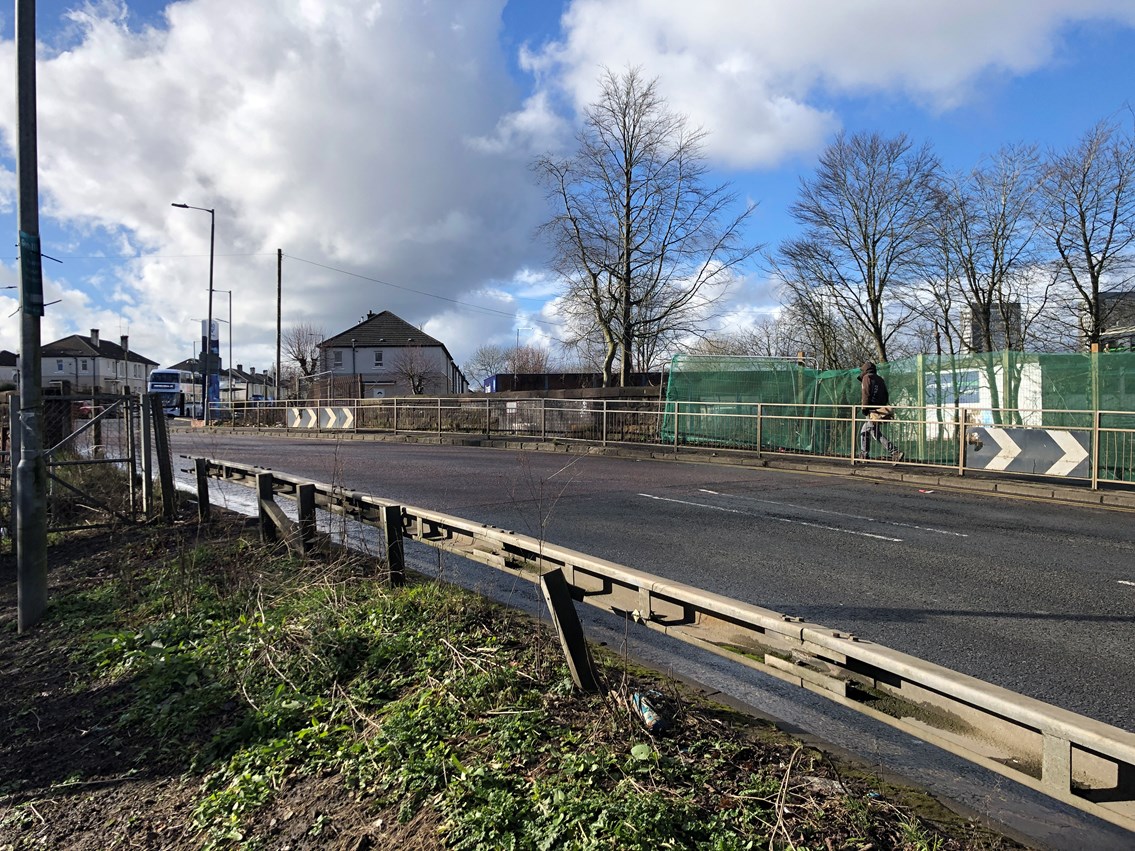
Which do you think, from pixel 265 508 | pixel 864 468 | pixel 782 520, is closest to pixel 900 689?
pixel 265 508

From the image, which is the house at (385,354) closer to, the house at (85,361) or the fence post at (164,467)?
the house at (85,361)

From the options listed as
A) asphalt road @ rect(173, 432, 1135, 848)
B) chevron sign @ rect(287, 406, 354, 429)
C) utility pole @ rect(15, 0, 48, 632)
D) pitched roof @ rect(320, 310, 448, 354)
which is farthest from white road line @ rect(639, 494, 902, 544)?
pitched roof @ rect(320, 310, 448, 354)

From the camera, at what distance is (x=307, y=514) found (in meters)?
6.32

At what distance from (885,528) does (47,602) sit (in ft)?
29.0

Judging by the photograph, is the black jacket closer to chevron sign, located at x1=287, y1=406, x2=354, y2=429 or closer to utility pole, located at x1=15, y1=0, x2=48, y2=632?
utility pole, located at x1=15, y1=0, x2=48, y2=632

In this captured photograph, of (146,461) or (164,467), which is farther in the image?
(164,467)

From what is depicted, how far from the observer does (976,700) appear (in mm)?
2248

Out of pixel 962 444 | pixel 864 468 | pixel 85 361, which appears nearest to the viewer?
pixel 962 444

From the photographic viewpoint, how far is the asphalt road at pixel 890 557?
4.44 m

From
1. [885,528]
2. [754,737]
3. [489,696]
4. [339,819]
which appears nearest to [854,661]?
[754,737]

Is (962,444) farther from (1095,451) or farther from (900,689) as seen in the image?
(900,689)

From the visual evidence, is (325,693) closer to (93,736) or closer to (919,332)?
(93,736)

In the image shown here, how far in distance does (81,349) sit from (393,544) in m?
110

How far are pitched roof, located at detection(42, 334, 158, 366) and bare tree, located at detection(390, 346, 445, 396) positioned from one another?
1746 inches
